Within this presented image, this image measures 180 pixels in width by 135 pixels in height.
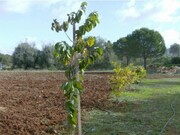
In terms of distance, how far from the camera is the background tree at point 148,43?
5228 centimetres

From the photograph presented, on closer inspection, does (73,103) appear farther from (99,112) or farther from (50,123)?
(99,112)

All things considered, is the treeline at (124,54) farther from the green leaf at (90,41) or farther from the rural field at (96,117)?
the green leaf at (90,41)

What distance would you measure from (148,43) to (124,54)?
4106mm

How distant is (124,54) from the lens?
5428 cm

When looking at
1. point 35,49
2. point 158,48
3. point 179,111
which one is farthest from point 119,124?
point 158,48

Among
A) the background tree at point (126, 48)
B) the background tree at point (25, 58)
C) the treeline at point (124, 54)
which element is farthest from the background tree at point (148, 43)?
the background tree at point (25, 58)

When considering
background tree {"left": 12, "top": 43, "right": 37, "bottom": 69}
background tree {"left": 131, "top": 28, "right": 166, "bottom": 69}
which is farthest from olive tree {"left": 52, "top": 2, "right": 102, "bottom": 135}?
background tree {"left": 131, "top": 28, "right": 166, "bottom": 69}

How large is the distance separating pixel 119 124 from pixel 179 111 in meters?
2.48

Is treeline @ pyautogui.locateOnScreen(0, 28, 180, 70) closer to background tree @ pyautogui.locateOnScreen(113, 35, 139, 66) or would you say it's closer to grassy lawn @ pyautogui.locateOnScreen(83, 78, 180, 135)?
background tree @ pyautogui.locateOnScreen(113, 35, 139, 66)

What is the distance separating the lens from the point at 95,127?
712cm

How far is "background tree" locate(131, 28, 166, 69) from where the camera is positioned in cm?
5228

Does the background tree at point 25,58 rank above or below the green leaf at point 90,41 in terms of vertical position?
above

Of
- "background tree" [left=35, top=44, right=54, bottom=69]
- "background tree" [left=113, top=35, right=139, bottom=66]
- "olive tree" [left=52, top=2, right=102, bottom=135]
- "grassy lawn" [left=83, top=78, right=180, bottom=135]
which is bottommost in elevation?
"grassy lawn" [left=83, top=78, right=180, bottom=135]

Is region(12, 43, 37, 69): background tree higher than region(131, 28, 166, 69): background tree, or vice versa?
region(131, 28, 166, 69): background tree
